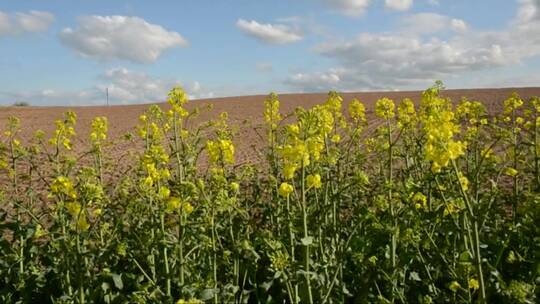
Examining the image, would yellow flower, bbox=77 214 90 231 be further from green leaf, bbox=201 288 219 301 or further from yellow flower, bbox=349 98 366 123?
yellow flower, bbox=349 98 366 123

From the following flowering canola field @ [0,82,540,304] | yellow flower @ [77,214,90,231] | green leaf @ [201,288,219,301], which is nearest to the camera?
green leaf @ [201,288,219,301]

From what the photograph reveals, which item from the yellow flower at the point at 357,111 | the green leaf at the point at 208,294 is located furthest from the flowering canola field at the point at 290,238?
the yellow flower at the point at 357,111

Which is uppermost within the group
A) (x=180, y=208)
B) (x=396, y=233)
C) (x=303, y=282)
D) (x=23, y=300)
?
(x=180, y=208)

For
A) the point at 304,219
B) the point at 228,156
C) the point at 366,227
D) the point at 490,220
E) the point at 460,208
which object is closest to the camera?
the point at 304,219

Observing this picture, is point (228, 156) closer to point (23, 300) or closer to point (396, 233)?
point (396, 233)

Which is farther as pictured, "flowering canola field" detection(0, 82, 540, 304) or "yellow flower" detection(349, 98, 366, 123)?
"yellow flower" detection(349, 98, 366, 123)

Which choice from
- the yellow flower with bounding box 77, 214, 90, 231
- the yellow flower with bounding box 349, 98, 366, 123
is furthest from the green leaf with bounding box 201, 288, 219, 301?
the yellow flower with bounding box 349, 98, 366, 123

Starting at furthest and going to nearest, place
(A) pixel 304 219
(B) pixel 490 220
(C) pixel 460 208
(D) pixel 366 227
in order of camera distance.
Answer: (B) pixel 490 220 < (D) pixel 366 227 < (C) pixel 460 208 < (A) pixel 304 219

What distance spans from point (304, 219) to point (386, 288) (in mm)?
1185

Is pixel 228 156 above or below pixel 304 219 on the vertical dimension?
above

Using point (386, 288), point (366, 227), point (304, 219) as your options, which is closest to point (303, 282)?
point (304, 219)

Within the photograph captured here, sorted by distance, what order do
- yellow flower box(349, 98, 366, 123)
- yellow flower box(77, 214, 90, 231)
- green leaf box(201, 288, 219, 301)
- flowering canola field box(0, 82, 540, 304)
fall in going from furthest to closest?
1. yellow flower box(349, 98, 366, 123)
2. yellow flower box(77, 214, 90, 231)
3. flowering canola field box(0, 82, 540, 304)
4. green leaf box(201, 288, 219, 301)

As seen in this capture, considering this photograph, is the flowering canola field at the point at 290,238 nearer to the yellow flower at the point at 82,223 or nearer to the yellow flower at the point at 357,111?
the yellow flower at the point at 82,223

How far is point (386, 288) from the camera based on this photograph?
3.86m
